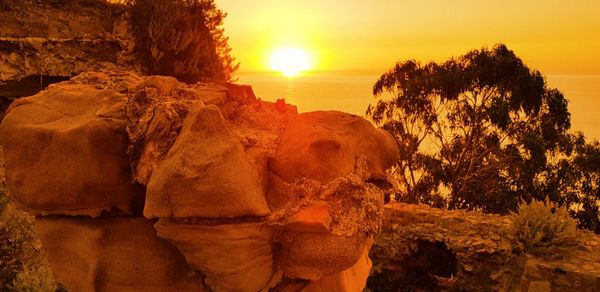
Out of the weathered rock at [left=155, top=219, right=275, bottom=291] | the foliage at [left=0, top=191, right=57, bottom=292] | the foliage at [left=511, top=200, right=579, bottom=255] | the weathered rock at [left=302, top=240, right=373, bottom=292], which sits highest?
the weathered rock at [left=155, top=219, right=275, bottom=291]

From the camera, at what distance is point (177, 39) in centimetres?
971

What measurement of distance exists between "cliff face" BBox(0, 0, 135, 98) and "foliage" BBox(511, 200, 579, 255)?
660cm

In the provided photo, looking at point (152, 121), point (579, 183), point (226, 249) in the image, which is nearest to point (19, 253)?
point (152, 121)

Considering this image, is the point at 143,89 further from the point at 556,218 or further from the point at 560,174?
the point at 560,174

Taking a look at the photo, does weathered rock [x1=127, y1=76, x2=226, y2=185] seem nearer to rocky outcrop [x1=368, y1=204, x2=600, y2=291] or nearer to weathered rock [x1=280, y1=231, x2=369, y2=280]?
weathered rock [x1=280, y1=231, x2=369, y2=280]

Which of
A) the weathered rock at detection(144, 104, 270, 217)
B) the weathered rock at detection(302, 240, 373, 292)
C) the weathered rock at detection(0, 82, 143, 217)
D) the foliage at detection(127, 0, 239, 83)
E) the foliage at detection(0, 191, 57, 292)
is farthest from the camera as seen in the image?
the foliage at detection(127, 0, 239, 83)

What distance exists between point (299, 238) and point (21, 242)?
5.81 meters

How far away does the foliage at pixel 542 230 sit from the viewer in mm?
6195

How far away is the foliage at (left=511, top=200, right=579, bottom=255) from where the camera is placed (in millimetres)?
6195

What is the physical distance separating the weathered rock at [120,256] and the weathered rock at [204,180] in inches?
12.0

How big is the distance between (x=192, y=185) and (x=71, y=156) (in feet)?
1.82

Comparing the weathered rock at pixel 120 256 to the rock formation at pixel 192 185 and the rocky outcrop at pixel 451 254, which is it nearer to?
the rock formation at pixel 192 185

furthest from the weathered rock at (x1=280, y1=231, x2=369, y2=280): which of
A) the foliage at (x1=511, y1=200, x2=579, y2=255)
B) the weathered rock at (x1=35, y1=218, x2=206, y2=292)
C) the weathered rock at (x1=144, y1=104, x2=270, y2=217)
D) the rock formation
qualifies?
the foliage at (x1=511, y1=200, x2=579, y2=255)

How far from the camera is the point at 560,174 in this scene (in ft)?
37.6
